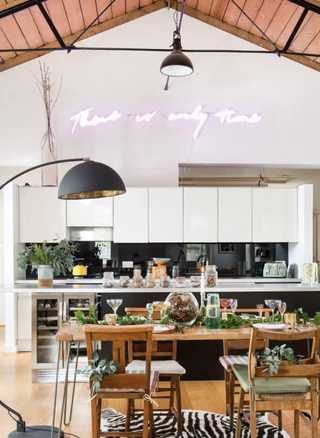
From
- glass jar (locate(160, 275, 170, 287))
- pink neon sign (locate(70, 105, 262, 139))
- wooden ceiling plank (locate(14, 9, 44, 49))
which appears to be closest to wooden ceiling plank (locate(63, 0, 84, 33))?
wooden ceiling plank (locate(14, 9, 44, 49))

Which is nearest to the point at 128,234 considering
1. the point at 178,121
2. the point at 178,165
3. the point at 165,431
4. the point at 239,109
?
the point at 178,165

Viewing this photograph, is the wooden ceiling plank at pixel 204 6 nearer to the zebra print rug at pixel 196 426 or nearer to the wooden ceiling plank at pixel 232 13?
the wooden ceiling plank at pixel 232 13

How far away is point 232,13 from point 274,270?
3848mm

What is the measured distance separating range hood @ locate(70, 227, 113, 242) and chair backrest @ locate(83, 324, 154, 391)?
4.12 metres

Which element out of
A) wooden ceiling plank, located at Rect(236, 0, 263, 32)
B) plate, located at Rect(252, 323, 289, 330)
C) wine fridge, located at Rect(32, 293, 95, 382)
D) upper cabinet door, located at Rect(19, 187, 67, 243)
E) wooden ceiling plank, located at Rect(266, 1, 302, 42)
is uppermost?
wooden ceiling plank, located at Rect(236, 0, 263, 32)

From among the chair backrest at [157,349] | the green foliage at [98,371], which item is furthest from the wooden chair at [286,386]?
the chair backrest at [157,349]

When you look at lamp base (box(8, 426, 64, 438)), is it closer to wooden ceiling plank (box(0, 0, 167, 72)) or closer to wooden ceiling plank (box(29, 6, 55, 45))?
wooden ceiling plank (box(29, 6, 55, 45))

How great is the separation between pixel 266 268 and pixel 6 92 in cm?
471

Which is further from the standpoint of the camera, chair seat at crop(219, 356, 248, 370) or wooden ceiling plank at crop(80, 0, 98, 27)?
wooden ceiling plank at crop(80, 0, 98, 27)

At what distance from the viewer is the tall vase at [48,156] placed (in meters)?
6.58

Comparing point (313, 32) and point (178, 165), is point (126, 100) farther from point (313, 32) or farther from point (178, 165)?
point (313, 32)

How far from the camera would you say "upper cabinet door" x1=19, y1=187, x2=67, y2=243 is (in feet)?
21.5

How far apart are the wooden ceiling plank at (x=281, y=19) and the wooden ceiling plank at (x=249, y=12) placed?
0.91 feet

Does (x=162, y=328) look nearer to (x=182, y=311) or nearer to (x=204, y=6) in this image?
(x=182, y=311)
